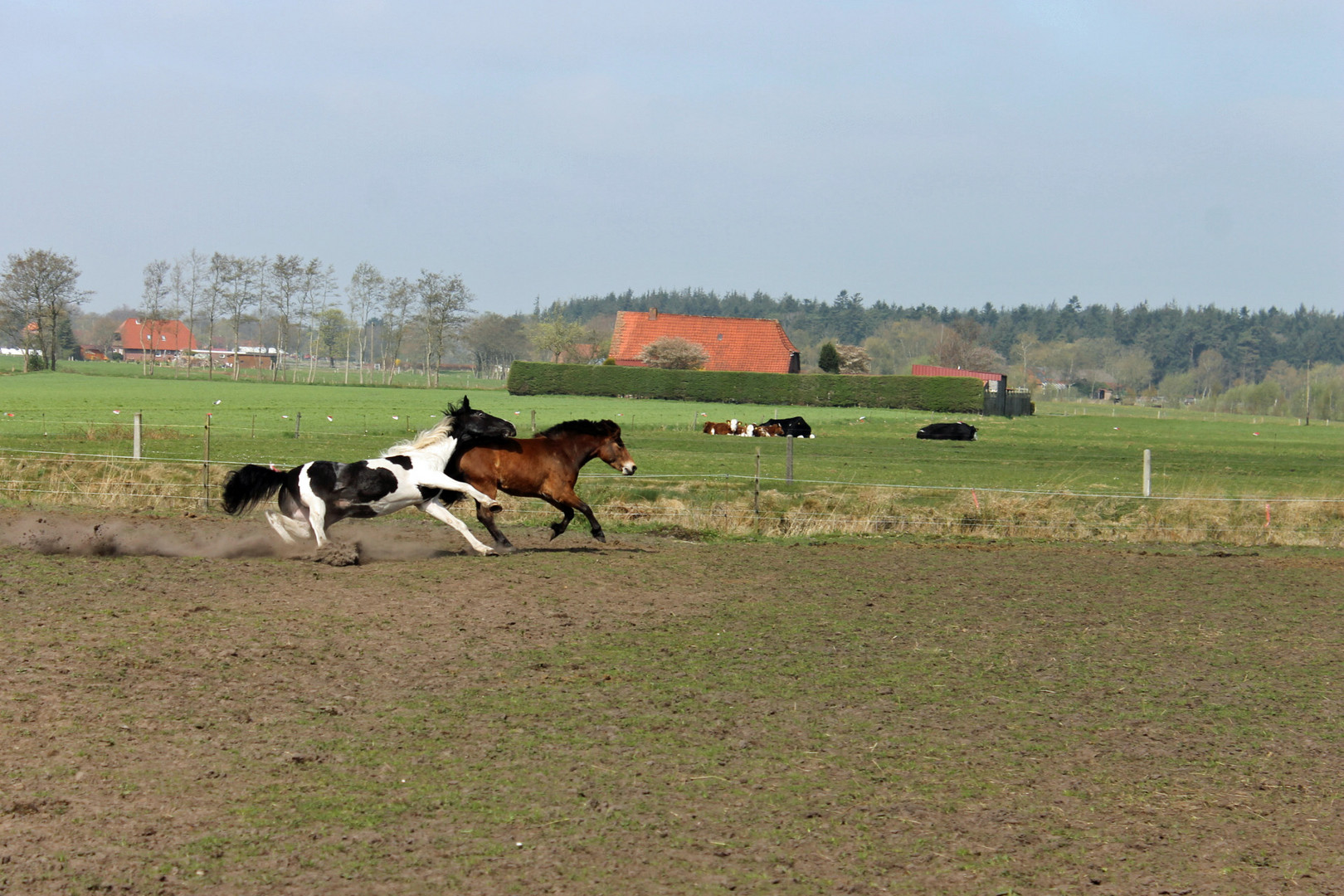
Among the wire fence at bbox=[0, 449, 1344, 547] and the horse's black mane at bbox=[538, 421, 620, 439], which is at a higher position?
the horse's black mane at bbox=[538, 421, 620, 439]

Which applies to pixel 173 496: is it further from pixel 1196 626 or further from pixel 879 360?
pixel 879 360

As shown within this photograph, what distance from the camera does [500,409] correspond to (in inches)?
1811

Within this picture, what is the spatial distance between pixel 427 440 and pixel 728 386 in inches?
2052

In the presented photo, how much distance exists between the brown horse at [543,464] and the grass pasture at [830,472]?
2.53m

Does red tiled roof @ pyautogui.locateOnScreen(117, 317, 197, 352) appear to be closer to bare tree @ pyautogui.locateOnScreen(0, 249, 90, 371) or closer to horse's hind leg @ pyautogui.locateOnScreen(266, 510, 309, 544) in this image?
bare tree @ pyautogui.locateOnScreen(0, 249, 90, 371)

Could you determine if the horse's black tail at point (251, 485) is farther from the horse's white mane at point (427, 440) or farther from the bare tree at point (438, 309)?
the bare tree at point (438, 309)

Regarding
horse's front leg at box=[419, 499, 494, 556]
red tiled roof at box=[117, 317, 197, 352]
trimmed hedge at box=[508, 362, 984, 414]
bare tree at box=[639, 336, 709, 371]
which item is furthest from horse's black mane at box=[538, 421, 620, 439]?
red tiled roof at box=[117, 317, 197, 352]

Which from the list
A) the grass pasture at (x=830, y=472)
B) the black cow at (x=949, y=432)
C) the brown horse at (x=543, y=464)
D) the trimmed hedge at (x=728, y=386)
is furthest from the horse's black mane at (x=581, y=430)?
the trimmed hedge at (x=728, y=386)

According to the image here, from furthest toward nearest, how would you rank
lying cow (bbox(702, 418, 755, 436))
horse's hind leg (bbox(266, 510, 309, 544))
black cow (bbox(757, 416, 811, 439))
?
black cow (bbox(757, 416, 811, 439)), lying cow (bbox(702, 418, 755, 436)), horse's hind leg (bbox(266, 510, 309, 544))

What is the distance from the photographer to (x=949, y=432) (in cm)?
3697

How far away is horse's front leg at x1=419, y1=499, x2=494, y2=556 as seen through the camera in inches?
463

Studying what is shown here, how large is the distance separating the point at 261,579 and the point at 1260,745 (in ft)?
26.4

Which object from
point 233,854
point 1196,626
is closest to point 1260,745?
point 1196,626

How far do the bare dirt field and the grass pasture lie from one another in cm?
472
